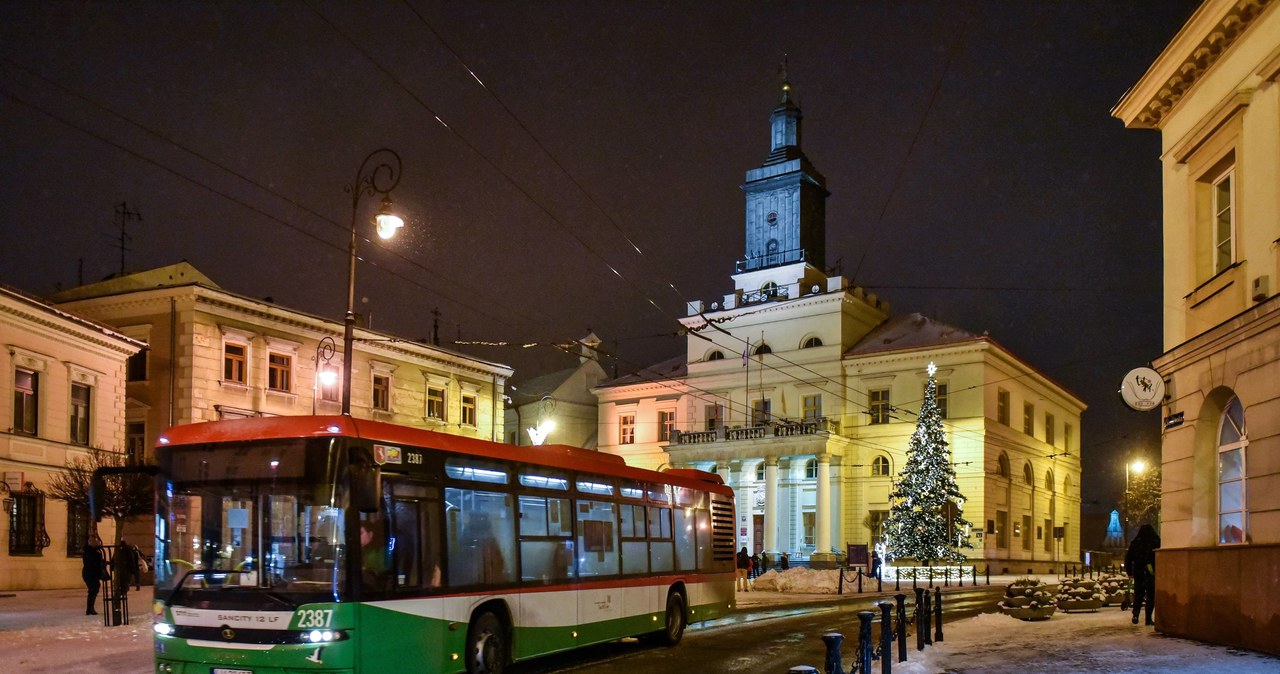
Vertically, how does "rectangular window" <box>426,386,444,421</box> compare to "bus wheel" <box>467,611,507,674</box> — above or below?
above

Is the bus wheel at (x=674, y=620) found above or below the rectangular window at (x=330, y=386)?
below

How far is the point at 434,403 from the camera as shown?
4544 centimetres

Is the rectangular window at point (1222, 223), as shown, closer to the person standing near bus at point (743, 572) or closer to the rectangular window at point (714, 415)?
the person standing near bus at point (743, 572)

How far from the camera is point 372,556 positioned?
1041 cm

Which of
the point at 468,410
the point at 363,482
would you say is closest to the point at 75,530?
the point at 468,410

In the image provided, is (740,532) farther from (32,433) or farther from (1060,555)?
(32,433)

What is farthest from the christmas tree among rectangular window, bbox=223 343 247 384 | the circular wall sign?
the circular wall sign

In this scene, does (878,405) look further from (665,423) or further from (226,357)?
(226,357)

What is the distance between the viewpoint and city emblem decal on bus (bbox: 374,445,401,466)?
10.6 m

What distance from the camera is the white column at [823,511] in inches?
→ 2167

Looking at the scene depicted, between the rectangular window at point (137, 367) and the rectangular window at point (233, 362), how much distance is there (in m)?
2.47

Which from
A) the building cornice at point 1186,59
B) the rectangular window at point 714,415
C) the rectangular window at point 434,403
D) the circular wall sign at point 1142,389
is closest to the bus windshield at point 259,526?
the circular wall sign at point 1142,389

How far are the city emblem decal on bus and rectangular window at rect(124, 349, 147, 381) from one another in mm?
27996

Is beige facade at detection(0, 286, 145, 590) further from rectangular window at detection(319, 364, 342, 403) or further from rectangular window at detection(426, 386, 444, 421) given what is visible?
rectangular window at detection(426, 386, 444, 421)
